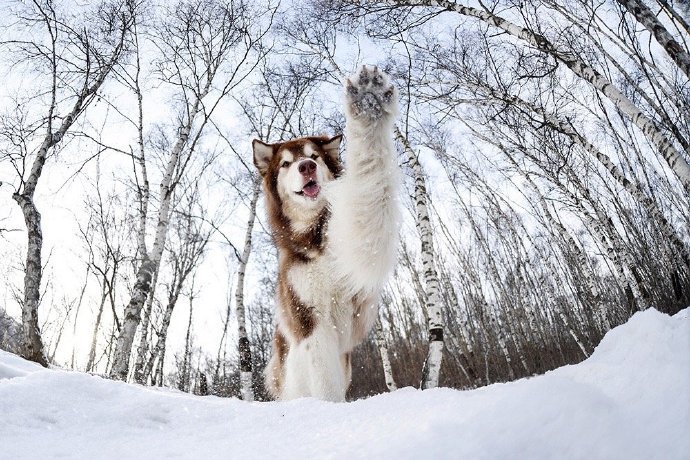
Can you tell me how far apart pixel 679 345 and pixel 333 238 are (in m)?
2.09

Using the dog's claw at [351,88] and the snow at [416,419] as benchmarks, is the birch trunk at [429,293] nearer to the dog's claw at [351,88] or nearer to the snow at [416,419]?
the dog's claw at [351,88]

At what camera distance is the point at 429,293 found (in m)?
5.37

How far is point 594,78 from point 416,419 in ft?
20.9

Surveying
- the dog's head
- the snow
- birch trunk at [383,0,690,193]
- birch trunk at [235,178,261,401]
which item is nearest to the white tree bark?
birch trunk at [235,178,261,401]

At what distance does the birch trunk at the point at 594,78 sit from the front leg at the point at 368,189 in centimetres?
451

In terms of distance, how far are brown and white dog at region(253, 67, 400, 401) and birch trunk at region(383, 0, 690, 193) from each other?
4074 millimetres

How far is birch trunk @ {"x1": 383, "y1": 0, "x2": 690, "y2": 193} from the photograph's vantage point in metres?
5.27

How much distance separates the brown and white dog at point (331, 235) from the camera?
2324 millimetres

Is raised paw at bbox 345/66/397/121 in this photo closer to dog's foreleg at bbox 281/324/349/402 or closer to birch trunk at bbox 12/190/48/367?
dog's foreleg at bbox 281/324/349/402

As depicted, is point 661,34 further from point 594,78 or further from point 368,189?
point 368,189

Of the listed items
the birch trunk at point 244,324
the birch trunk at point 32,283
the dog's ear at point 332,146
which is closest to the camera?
the dog's ear at point 332,146

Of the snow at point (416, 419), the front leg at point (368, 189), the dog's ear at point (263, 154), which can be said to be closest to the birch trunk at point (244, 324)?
the dog's ear at point (263, 154)

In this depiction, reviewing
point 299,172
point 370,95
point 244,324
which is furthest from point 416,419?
point 244,324

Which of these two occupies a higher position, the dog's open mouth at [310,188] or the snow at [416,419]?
the dog's open mouth at [310,188]
